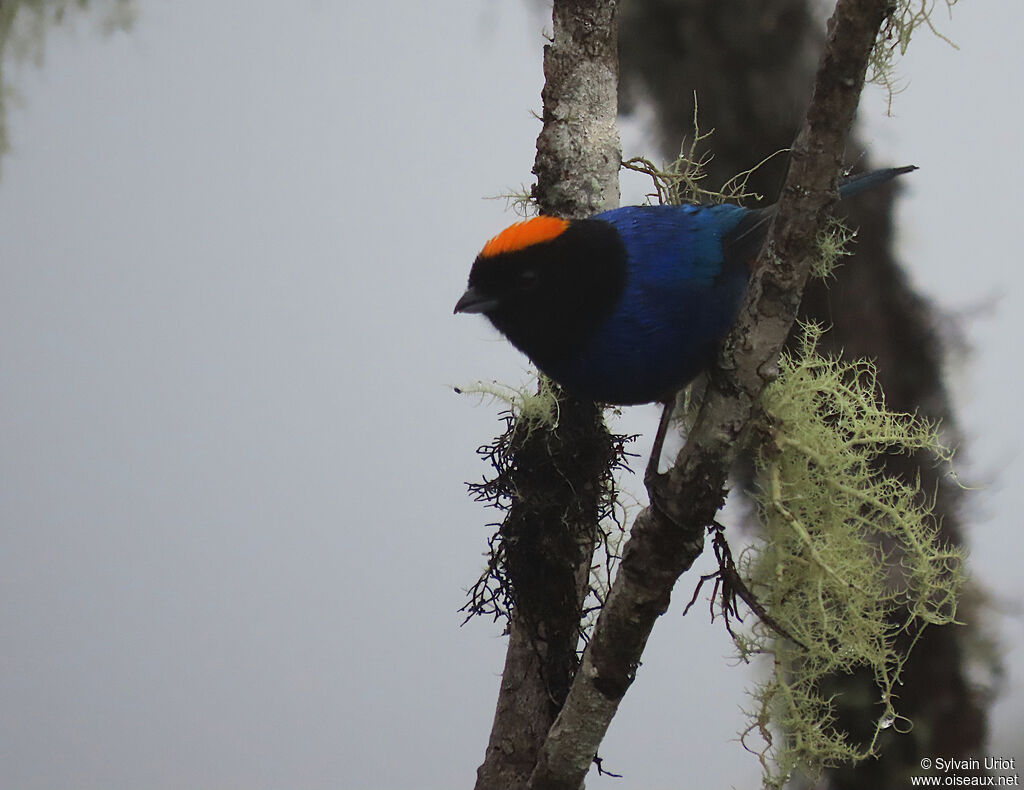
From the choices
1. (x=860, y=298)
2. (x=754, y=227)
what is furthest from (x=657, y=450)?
(x=860, y=298)

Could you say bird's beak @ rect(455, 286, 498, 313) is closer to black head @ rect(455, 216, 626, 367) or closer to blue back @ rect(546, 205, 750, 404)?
black head @ rect(455, 216, 626, 367)

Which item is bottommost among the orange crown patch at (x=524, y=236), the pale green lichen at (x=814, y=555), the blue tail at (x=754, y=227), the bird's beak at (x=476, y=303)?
the pale green lichen at (x=814, y=555)

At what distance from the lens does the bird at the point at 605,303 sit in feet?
5.08

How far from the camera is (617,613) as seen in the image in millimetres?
1543

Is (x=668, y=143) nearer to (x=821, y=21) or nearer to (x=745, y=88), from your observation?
(x=745, y=88)

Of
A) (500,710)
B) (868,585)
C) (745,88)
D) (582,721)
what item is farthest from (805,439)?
(745,88)

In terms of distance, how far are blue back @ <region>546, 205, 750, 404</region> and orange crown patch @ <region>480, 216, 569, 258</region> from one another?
13 cm

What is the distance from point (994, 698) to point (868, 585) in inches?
33.6

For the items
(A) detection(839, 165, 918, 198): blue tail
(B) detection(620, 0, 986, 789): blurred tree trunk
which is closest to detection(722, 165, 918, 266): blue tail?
(A) detection(839, 165, 918, 198): blue tail

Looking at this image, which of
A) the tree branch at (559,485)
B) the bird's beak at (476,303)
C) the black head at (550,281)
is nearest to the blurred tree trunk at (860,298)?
the tree branch at (559,485)

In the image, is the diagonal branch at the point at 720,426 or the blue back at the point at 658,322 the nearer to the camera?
the diagonal branch at the point at 720,426

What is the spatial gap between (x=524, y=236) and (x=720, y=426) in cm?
42

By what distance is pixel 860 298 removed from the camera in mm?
2168

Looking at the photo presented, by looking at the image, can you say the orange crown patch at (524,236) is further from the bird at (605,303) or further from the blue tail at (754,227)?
the blue tail at (754,227)
